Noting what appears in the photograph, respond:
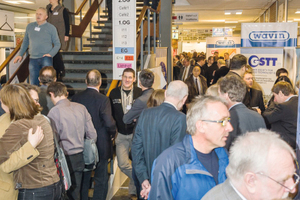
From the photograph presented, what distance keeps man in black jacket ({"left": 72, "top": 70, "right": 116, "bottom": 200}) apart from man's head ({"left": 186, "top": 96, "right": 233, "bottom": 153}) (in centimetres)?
206

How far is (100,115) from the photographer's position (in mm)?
3979

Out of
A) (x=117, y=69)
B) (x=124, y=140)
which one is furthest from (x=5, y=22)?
(x=124, y=140)

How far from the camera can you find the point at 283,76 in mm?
6027

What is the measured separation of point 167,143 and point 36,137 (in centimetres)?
102

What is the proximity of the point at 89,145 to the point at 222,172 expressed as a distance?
198 centimetres

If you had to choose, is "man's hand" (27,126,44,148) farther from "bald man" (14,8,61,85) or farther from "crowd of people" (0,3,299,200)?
"bald man" (14,8,61,85)

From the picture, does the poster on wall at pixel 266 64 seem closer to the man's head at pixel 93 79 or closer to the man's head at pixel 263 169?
the man's head at pixel 93 79

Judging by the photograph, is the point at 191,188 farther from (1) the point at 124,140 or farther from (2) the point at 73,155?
(1) the point at 124,140

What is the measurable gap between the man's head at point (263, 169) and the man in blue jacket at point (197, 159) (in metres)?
0.43

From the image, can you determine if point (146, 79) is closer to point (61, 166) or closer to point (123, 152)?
point (123, 152)

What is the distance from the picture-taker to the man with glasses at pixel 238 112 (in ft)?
9.48

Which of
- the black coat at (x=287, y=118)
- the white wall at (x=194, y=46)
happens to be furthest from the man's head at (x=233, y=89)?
the white wall at (x=194, y=46)

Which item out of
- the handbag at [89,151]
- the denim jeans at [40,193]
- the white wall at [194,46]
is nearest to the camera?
the denim jeans at [40,193]

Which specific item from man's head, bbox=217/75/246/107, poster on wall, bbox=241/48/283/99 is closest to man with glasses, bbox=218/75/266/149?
man's head, bbox=217/75/246/107
